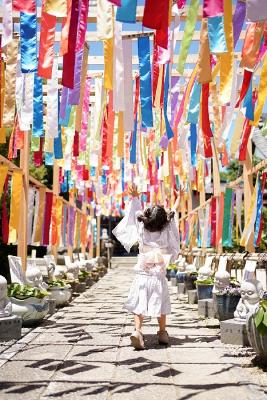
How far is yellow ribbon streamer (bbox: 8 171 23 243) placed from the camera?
286 inches

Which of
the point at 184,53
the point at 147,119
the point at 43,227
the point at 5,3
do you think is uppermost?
the point at 5,3

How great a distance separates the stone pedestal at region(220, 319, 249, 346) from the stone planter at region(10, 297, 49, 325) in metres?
2.54

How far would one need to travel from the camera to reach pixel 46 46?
489cm

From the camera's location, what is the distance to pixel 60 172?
1216 centimetres

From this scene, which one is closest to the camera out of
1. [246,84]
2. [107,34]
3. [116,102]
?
[107,34]

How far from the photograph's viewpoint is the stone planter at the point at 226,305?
5840 mm

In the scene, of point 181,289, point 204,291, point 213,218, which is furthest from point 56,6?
point 181,289

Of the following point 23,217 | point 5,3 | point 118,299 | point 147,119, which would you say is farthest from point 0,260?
point 5,3

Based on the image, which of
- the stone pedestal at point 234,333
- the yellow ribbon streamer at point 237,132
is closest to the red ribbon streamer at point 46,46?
the yellow ribbon streamer at point 237,132

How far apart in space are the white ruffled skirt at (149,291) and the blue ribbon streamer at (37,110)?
2.61m

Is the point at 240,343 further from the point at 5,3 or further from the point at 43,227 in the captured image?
the point at 43,227

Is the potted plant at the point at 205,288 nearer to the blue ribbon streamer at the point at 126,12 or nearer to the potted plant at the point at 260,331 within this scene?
the potted plant at the point at 260,331

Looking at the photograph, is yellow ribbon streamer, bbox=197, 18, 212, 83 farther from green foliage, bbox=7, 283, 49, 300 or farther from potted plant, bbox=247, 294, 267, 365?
green foliage, bbox=7, 283, 49, 300

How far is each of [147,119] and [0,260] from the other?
1142 cm
